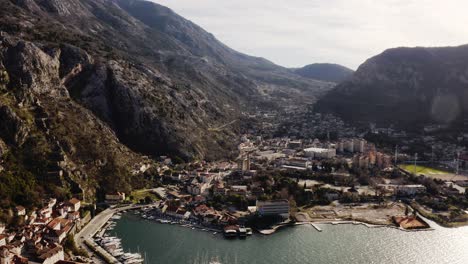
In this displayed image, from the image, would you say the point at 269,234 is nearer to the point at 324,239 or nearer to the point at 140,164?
the point at 324,239

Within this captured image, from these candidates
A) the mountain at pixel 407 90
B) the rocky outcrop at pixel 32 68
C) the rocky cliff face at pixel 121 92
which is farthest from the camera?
the mountain at pixel 407 90

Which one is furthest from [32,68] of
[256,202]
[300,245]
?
[300,245]

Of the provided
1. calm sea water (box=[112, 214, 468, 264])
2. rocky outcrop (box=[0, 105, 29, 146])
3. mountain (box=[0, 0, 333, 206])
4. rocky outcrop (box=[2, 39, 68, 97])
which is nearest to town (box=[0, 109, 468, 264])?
calm sea water (box=[112, 214, 468, 264])

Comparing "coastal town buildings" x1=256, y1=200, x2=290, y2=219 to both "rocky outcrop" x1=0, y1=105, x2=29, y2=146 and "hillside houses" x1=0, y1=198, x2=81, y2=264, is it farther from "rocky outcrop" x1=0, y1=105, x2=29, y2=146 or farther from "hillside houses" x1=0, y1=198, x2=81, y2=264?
"rocky outcrop" x1=0, y1=105, x2=29, y2=146

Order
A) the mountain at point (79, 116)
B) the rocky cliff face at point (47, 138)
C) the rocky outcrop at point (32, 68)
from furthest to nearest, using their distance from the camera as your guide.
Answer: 1. the rocky outcrop at point (32, 68)
2. the mountain at point (79, 116)
3. the rocky cliff face at point (47, 138)

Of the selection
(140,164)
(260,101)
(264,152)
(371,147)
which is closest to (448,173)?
(371,147)

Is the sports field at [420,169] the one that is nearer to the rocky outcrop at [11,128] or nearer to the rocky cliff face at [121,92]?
the rocky cliff face at [121,92]

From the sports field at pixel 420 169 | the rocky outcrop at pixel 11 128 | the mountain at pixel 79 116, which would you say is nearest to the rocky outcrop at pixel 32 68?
the mountain at pixel 79 116

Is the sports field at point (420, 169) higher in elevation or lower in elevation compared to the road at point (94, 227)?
higher
